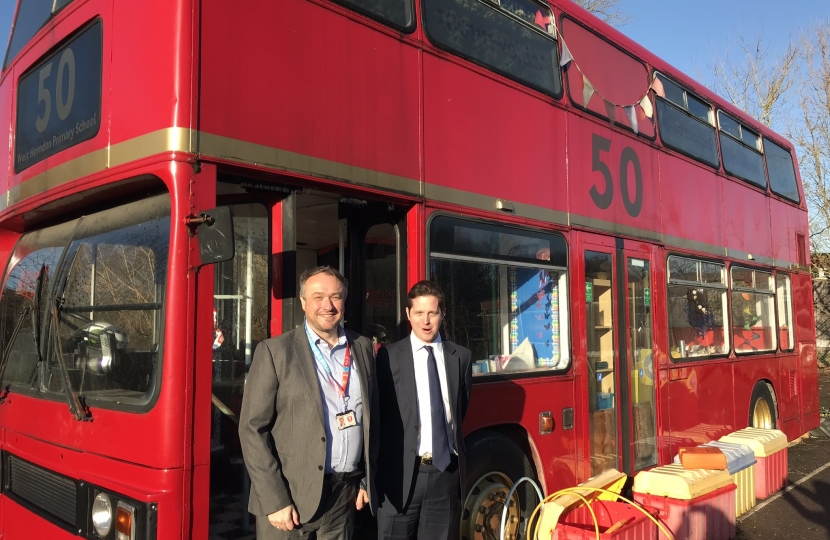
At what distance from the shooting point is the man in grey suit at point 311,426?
2.69 m

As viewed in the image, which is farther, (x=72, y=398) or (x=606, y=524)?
(x=606, y=524)

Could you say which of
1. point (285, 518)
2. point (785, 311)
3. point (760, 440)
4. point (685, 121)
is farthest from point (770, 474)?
point (285, 518)

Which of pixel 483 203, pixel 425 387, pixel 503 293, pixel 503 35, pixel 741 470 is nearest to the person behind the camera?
pixel 425 387

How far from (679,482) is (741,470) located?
146 cm

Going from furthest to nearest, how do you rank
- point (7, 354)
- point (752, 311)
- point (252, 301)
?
1. point (752, 311)
2. point (7, 354)
3. point (252, 301)

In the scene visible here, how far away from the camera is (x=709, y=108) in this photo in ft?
25.6

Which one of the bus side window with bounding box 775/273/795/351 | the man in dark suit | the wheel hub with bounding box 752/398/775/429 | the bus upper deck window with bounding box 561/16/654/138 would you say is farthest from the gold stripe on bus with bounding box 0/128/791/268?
the bus side window with bounding box 775/273/795/351

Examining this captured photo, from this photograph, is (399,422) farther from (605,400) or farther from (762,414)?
(762,414)

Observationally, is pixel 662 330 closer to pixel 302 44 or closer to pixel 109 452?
pixel 302 44

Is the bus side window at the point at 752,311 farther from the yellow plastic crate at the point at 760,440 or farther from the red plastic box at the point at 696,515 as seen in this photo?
the red plastic box at the point at 696,515

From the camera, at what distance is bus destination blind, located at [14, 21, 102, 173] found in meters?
3.47

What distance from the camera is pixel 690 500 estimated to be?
200 inches

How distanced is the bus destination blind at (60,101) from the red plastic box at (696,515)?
14.7 ft

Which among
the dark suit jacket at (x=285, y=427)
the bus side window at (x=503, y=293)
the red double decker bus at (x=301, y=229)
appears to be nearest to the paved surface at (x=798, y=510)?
the red double decker bus at (x=301, y=229)
